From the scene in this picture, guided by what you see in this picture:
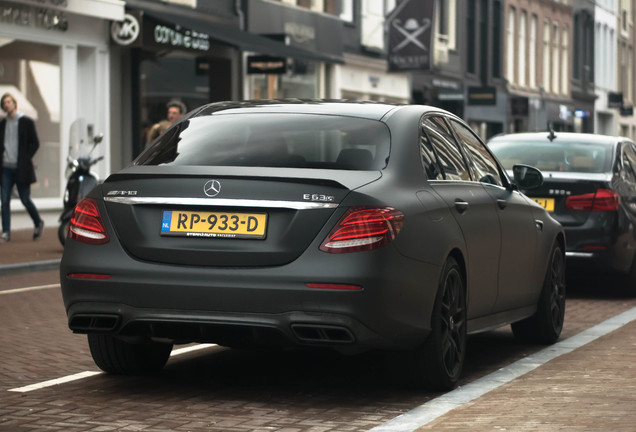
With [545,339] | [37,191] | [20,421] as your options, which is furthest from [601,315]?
[37,191]

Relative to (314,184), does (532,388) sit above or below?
below

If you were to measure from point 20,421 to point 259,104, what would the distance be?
7.55 ft


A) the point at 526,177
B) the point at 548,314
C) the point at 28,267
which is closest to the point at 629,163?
the point at 526,177

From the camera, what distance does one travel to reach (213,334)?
6828 mm

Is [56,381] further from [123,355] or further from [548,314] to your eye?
[548,314]

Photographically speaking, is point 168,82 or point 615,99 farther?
point 615,99

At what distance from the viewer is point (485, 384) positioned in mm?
7645

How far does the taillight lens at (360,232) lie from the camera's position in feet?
21.9

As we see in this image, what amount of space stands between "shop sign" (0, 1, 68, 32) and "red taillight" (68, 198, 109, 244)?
15744 mm

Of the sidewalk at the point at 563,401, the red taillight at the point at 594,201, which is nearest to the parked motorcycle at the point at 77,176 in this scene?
the red taillight at the point at 594,201

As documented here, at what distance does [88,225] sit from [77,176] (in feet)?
36.9

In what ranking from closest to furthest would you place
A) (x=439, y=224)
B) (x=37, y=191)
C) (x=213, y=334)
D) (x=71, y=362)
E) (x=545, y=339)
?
(x=213, y=334)
(x=439, y=224)
(x=71, y=362)
(x=545, y=339)
(x=37, y=191)

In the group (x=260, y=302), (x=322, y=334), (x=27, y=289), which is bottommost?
(x=27, y=289)

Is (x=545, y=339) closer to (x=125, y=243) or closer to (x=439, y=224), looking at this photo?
(x=439, y=224)
